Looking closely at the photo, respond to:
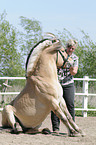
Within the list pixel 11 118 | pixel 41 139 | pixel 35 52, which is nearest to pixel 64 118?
pixel 41 139

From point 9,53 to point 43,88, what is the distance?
1913 centimetres

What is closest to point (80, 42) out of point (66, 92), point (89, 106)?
point (89, 106)

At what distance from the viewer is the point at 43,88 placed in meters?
4.94

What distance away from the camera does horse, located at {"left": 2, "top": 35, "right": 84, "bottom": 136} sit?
4887 mm

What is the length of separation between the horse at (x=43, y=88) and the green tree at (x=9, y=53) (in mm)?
18417

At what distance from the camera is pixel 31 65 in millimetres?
4922

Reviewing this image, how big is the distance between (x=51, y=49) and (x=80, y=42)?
564 inches

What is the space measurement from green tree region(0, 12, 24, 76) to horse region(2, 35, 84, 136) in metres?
18.4

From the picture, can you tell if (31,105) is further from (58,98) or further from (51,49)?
(51,49)

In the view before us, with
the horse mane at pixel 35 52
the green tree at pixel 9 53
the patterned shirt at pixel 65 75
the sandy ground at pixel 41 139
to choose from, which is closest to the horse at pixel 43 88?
the horse mane at pixel 35 52

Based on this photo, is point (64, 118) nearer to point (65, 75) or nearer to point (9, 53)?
point (65, 75)

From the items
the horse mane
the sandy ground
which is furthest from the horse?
the sandy ground

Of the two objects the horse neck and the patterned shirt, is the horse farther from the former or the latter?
the patterned shirt

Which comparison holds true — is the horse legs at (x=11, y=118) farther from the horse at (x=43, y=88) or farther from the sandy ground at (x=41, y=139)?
the sandy ground at (x=41, y=139)
